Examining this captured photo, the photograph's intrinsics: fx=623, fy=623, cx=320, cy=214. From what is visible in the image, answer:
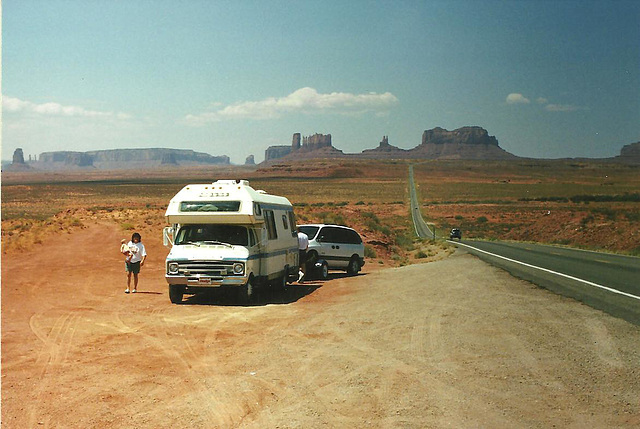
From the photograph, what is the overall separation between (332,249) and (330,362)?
1360cm

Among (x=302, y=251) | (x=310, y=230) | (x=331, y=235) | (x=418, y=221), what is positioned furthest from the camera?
(x=418, y=221)

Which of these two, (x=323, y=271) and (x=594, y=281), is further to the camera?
(x=323, y=271)

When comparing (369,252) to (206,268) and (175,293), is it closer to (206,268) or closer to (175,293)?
(175,293)

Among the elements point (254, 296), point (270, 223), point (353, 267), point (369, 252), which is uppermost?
point (270, 223)

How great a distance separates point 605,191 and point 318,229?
89.8 metres

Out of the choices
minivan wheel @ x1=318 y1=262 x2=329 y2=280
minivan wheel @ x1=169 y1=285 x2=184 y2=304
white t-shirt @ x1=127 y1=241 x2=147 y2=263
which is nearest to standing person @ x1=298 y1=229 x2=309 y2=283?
minivan wheel @ x1=318 y1=262 x2=329 y2=280

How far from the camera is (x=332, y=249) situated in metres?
22.9

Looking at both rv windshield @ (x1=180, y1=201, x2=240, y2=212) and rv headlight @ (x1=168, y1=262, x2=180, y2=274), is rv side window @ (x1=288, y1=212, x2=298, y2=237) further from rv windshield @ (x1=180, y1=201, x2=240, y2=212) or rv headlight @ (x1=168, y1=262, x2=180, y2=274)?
rv headlight @ (x1=168, y1=262, x2=180, y2=274)

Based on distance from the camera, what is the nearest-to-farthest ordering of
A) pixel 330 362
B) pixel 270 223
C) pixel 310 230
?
pixel 330 362
pixel 270 223
pixel 310 230

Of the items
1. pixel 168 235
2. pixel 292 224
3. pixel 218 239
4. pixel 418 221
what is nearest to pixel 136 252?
pixel 168 235

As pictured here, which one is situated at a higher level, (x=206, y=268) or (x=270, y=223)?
(x=270, y=223)

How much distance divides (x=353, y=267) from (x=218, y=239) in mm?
8779

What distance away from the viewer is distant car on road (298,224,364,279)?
22202 mm

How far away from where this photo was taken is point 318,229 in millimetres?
22953
